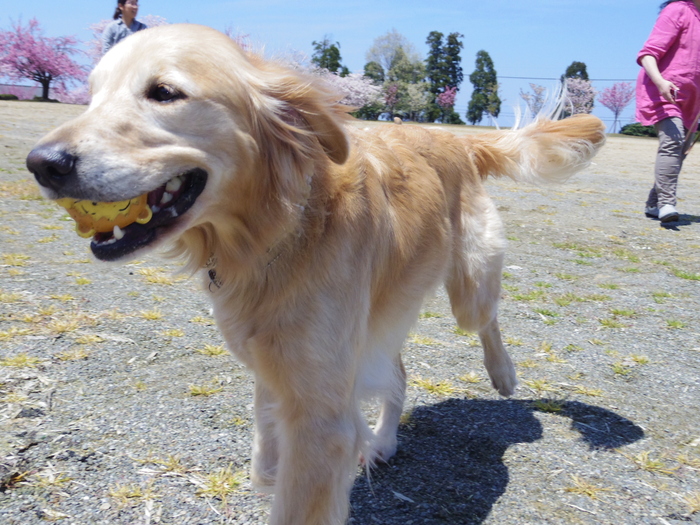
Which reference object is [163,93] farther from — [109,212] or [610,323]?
[610,323]

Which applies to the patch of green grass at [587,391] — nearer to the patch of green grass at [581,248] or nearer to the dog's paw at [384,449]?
the dog's paw at [384,449]

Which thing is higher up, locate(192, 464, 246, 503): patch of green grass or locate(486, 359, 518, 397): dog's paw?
locate(486, 359, 518, 397): dog's paw

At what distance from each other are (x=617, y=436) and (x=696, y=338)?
5.65ft

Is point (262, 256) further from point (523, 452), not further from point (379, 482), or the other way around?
point (523, 452)

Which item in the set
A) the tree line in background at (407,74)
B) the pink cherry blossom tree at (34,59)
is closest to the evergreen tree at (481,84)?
the tree line in background at (407,74)

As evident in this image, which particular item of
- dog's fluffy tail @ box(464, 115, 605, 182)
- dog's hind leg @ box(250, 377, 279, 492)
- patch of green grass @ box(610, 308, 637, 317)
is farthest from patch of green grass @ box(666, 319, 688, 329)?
dog's hind leg @ box(250, 377, 279, 492)

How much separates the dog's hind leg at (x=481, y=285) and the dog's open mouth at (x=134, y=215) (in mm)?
1744

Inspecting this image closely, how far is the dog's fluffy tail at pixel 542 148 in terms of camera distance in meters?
3.75

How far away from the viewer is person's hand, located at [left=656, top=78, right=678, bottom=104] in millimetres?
6523

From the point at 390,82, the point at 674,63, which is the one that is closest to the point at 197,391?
the point at 674,63

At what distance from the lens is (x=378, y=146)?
9.21 feet

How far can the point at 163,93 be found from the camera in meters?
1.92

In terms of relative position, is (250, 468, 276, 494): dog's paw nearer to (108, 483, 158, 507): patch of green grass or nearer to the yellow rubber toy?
(108, 483, 158, 507): patch of green grass

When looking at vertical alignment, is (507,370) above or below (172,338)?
above
